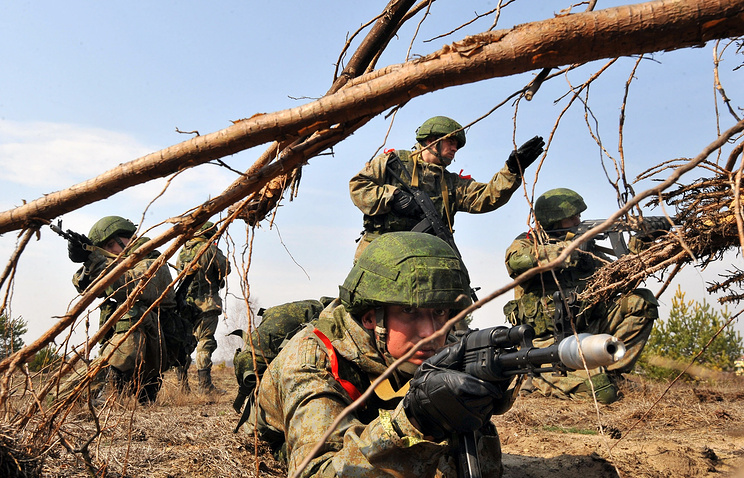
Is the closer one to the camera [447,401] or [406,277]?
[447,401]

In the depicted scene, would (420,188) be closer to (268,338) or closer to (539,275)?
(539,275)

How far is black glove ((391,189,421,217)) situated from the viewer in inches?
197

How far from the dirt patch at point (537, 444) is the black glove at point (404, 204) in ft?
5.96

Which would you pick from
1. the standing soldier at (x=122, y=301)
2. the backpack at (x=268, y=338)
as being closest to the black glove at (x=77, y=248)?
the standing soldier at (x=122, y=301)

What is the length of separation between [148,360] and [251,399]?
127 inches

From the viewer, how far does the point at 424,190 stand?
17.3ft

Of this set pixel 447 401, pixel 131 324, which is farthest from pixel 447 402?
pixel 131 324

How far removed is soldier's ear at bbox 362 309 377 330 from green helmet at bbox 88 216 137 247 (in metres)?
3.98

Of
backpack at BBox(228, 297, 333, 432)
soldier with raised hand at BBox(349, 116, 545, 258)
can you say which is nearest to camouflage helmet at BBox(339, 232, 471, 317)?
backpack at BBox(228, 297, 333, 432)

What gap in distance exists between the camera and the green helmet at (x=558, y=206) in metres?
6.51

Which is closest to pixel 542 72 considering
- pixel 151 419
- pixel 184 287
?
pixel 151 419

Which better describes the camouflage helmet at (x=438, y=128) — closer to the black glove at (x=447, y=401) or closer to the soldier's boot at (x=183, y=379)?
the black glove at (x=447, y=401)

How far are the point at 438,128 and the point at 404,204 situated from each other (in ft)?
3.04

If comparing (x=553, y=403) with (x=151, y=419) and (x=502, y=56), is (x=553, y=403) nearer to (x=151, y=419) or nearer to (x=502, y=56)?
(x=151, y=419)
